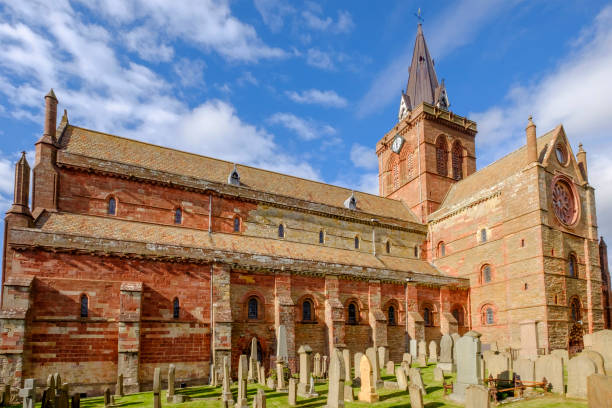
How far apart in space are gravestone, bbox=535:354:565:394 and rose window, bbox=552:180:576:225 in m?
15.1

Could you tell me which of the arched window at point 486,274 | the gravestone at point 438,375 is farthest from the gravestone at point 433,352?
A: the gravestone at point 438,375

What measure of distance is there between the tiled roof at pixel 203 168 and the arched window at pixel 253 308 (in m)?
8.35

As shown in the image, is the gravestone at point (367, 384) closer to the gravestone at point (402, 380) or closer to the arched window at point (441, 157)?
the gravestone at point (402, 380)

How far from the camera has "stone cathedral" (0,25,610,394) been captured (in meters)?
19.3

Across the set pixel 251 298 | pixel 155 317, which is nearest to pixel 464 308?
pixel 251 298

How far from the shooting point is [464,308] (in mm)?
30531

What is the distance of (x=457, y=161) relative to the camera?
1590 inches

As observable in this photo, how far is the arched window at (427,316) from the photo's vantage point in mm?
29625

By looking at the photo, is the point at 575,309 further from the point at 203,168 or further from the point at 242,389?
the point at 203,168

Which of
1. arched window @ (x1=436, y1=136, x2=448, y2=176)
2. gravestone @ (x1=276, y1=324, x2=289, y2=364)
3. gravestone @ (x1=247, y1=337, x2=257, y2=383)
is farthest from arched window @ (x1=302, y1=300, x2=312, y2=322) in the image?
arched window @ (x1=436, y1=136, x2=448, y2=176)

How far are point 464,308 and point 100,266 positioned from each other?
76.6ft

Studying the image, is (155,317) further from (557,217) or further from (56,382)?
(557,217)

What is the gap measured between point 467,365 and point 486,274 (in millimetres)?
17173

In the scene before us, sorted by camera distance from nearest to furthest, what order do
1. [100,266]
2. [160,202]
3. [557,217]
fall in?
1. [100,266]
2. [160,202]
3. [557,217]
